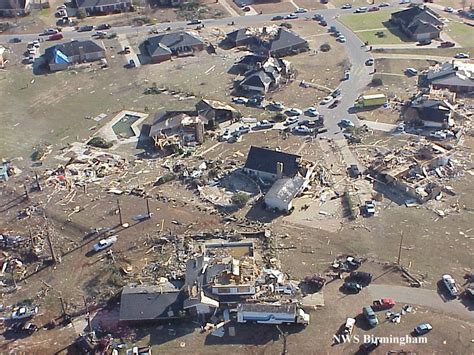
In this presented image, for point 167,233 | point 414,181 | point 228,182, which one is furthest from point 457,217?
point 167,233

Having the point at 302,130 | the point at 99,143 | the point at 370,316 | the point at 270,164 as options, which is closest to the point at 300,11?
the point at 302,130

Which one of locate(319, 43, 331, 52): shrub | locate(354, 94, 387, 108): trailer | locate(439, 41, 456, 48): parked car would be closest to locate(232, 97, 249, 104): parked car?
locate(354, 94, 387, 108): trailer

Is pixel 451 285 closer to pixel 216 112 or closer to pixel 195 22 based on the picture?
pixel 216 112

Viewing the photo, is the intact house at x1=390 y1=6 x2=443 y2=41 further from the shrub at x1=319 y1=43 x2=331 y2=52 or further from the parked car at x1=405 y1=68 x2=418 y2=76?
the shrub at x1=319 y1=43 x2=331 y2=52

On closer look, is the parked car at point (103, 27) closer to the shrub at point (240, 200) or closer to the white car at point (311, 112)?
the white car at point (311, 112)

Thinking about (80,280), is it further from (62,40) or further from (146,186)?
(62,40)
